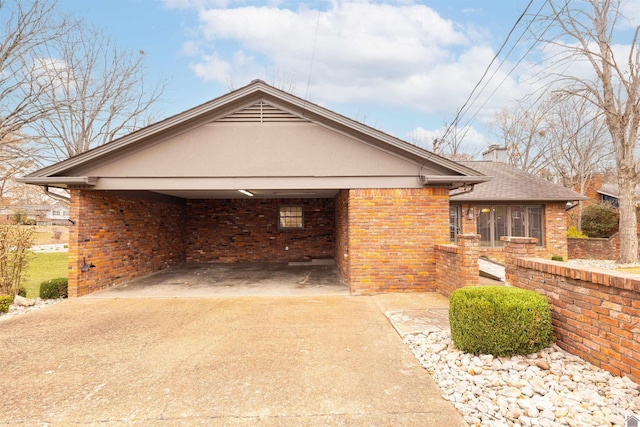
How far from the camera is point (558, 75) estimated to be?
36.7ft

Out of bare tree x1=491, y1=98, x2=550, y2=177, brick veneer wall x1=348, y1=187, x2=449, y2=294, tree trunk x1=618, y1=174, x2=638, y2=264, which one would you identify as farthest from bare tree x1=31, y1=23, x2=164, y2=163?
bare tree x1=491, y1=98, x2=550, y2=177

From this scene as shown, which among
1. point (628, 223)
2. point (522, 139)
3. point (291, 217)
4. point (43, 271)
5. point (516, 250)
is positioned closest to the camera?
point (516, 250)

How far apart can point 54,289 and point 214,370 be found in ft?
19.1

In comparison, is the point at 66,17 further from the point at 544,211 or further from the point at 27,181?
the point at 544,211

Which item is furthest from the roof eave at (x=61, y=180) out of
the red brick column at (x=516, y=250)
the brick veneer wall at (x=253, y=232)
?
the red brick column at (x=516, y=250)

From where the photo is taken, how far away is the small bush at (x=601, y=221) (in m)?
15.6

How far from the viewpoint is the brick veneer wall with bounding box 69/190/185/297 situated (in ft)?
21.5

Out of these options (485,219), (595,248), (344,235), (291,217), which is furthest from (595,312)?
(595,248)

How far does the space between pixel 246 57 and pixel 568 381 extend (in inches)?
719

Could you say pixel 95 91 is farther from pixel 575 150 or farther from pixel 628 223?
pixel 575 150

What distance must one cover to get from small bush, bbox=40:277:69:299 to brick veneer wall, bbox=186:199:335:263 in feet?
15.7

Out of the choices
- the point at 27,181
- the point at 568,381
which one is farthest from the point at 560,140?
the point at 27,181

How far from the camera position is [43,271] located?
37.7 ft

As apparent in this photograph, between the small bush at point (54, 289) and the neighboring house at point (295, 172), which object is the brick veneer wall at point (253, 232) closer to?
the neighboring house at point (295, 172)
